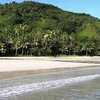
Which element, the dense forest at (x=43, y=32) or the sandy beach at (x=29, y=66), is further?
the dense forest at (x=43, y=32)

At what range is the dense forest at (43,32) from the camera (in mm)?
89125

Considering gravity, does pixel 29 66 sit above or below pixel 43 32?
below

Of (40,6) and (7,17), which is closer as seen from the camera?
(7,17)

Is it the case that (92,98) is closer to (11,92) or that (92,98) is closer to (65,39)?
(11,92)

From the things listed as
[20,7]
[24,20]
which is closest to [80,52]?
[24,20]

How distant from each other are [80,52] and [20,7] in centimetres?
5647

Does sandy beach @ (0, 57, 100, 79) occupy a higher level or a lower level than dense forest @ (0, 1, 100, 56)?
lower

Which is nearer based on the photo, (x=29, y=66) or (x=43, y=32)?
(x=29, y=66)

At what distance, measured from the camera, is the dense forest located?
8912 centimetres

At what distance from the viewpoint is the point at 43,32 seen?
102 meters

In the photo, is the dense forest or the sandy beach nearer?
the sandy beach

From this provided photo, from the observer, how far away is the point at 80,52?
108 meters

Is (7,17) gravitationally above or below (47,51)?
above

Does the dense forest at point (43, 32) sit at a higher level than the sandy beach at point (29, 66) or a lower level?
higher
